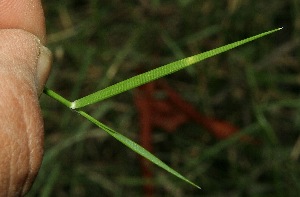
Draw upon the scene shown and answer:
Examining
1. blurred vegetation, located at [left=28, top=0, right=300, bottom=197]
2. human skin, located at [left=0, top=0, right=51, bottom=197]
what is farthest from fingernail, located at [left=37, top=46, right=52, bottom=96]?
blurred vegetation, located at [left=28, top=0, right=300, bottom=197]

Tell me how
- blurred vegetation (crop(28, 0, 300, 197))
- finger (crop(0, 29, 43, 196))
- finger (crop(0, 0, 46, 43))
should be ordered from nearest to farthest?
finger (crop(0, 29, 43, 196))
finger (crop(0, 0, 46, 43))
blurred vegetation (crop(28, 0, 300, 197))

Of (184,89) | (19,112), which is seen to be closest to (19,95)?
(19,112)

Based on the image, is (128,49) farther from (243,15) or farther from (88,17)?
(243,15)

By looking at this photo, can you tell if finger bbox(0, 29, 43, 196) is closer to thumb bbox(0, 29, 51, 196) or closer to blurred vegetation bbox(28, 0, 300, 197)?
thumb bbox(0, 29, 51, 196)

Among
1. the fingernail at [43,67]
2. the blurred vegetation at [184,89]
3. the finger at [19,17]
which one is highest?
the finger at [19,17]

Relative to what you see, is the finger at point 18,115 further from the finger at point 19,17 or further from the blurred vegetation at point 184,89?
the blurred vegetation at point 184,89

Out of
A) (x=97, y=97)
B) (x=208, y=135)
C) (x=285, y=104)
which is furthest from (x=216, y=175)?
(x=97, y=97)

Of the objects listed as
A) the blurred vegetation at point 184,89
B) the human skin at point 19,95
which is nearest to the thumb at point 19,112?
the human skin at point 19,95

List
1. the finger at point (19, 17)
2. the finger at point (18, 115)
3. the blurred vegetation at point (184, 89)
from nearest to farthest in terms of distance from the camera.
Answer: the finger at point (18, 115) < the finger at point (19, 17) < the blurred vegetation at point (184, 89)
